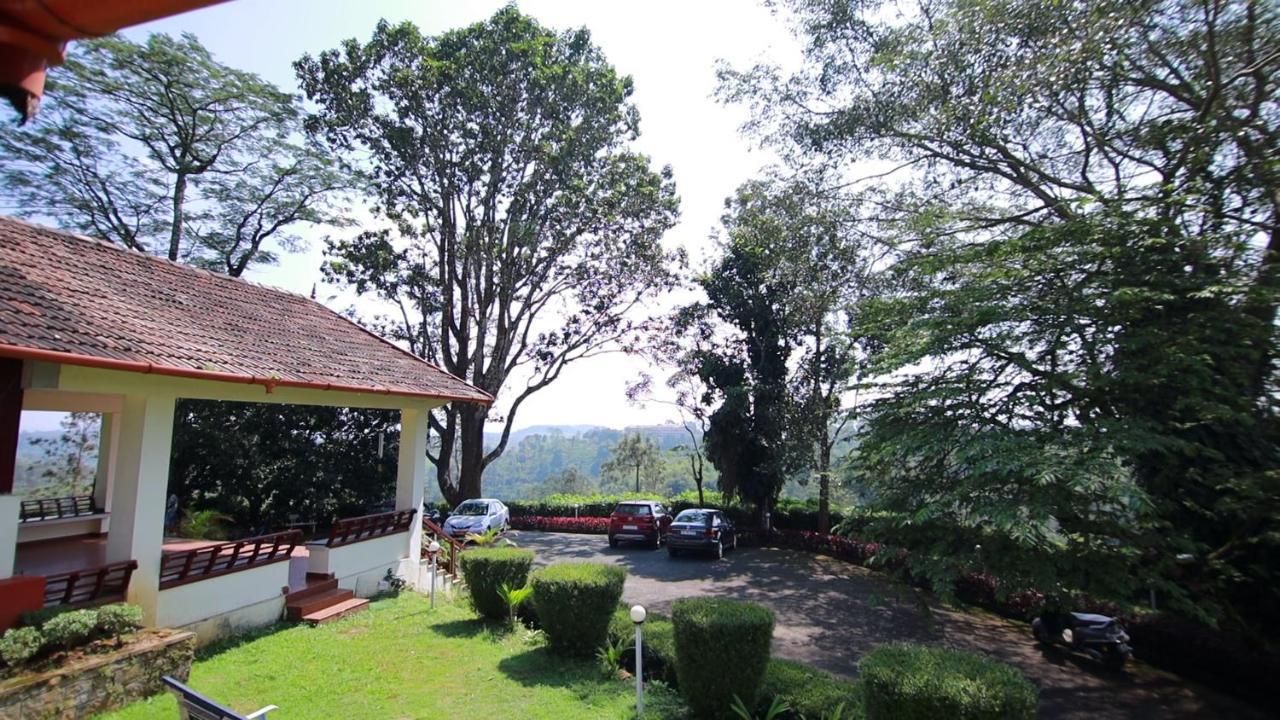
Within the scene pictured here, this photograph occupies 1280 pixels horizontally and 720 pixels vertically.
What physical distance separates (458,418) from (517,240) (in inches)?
314

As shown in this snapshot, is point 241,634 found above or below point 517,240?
below

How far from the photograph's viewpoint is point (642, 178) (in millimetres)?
22812

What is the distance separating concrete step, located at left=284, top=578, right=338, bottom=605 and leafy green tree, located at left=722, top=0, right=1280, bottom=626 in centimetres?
814

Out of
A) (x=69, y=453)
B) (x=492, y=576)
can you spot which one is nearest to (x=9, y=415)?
(x=492, y=576)

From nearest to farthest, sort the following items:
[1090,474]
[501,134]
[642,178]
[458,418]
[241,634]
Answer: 1. [1090,474]
2. [241,634]
3. [501,134]
4. [642,178]
5. [458,418]

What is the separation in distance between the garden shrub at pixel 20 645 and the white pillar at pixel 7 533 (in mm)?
619

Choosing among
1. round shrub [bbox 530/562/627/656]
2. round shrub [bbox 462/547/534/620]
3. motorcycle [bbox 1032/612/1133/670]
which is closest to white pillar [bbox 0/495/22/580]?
round shrub [bbox 462/547/534/620]

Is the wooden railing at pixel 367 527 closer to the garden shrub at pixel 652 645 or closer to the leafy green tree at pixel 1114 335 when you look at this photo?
the garden shrub at pixel 652 645

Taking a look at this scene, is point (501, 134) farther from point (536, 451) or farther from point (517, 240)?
point (536, 451)

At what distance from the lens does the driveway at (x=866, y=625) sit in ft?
27.6

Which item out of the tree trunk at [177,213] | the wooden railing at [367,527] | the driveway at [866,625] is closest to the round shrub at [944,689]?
the driveway at [866,625]

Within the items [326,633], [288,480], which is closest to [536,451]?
[288,480]

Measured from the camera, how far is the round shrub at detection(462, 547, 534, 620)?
9.15 meters

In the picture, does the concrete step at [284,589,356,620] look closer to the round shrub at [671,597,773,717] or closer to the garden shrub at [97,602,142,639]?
the garden shrub at [97,602,142,639]
